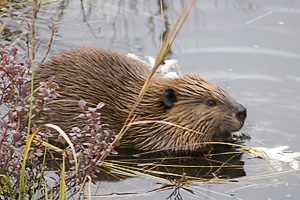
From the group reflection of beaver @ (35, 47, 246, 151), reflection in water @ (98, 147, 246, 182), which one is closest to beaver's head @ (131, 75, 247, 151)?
reflection of beaver @ (35, 47, 246, 151)

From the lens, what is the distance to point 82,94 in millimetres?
4906

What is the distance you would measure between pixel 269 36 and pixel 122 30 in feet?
4.44

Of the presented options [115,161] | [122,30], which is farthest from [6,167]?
[122,30]

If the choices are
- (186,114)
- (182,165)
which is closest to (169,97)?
(186,114)

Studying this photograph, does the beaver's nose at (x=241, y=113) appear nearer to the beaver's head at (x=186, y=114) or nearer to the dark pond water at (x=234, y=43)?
the beaver's head at (x=186, y=114)

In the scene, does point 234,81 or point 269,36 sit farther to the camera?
point 269,36

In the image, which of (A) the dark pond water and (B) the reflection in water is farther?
(A) the dark pond water

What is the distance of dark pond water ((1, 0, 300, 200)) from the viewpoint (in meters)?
5.20

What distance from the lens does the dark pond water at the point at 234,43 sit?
5.20m

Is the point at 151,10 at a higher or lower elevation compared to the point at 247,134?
higher

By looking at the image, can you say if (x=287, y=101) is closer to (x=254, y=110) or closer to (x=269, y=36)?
(x=254, y=110)

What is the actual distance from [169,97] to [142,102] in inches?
8.4

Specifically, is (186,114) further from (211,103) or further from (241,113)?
(241,113)

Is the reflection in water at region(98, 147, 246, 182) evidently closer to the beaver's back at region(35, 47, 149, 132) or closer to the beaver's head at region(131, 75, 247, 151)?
the beaver's head at region(131, 75, 247, 151)
